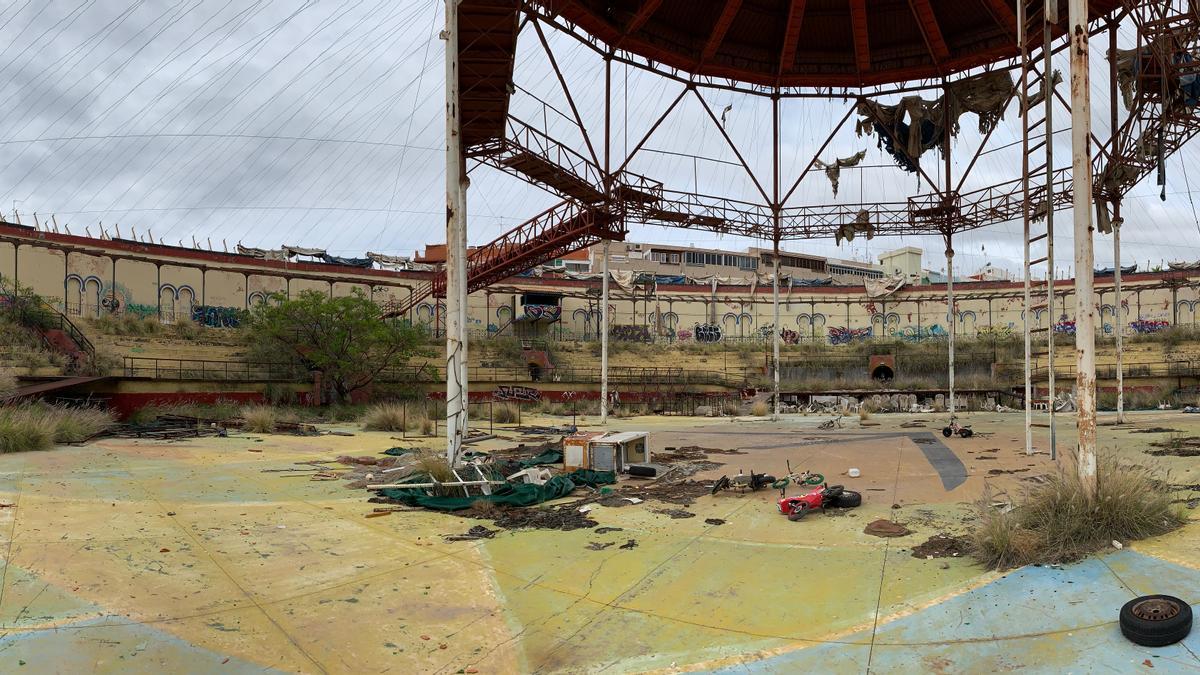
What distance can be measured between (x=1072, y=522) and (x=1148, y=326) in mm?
59867

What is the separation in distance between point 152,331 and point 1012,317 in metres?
62.6

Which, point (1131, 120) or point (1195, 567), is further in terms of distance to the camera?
point (1131, 120)

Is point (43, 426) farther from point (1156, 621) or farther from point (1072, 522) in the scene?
point (1156, 621)

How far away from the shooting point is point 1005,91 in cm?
2366

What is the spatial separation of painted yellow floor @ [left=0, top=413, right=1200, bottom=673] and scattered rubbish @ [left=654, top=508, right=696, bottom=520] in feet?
0.67

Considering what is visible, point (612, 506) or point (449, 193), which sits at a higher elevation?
point (449, 193)

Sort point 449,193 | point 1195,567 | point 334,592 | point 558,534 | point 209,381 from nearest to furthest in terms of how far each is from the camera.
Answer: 1. point 1195,567
2. point 334,592
3. point 558,534
4. point 449,193
5. point 209,381

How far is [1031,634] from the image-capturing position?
5203 millimetres

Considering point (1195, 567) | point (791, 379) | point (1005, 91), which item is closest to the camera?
point (1195, 567)

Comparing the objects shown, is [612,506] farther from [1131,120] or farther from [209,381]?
[209,381]

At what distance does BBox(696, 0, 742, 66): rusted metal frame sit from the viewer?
73.2 feet

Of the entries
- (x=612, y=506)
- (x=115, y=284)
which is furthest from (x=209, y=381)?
(x=612, y=506)

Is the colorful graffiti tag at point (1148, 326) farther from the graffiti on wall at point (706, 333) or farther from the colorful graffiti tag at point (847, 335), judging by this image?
the graffiti on wall at point (706, 333)

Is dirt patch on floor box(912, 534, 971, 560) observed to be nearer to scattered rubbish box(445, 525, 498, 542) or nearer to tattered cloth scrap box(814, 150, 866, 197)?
scattered rubbish box(445, 525, 498, 542)
